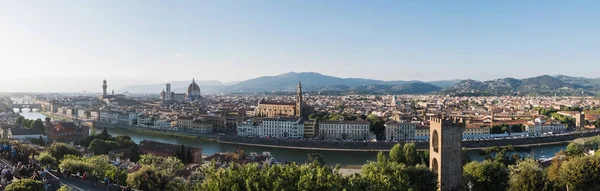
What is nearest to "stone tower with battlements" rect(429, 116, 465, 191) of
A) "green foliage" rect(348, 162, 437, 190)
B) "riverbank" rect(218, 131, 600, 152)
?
"green foliage" rect(348, 162, 437, 190)

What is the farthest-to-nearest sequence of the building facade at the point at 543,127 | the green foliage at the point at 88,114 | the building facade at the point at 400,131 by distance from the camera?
the green foliage at the point at 88,114 → the building facade at the point at 543,127 → the building facade at the point at 400,131

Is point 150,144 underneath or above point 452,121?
underneath

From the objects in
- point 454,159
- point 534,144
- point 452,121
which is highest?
point 452,121

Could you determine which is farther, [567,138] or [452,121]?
[567,138]

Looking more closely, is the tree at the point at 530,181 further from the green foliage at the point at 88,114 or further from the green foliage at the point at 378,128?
the green foliage at the point at 88,114

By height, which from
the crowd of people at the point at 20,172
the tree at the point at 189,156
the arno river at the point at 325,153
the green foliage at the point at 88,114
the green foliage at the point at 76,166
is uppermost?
the crowd of people at the point at 20,172

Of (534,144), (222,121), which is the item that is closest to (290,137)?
(222,121)

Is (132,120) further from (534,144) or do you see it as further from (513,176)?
(513,176)

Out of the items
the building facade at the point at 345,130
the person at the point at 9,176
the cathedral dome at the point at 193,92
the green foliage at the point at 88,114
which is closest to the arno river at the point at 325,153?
the building facade at the point at 345,130
